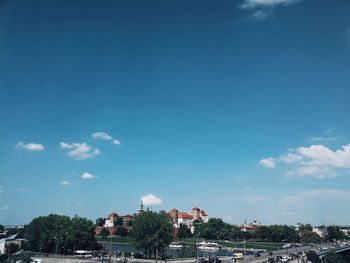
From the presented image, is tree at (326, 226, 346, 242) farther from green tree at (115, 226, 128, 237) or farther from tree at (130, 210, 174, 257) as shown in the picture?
tree at (130, 210, 174, 257)

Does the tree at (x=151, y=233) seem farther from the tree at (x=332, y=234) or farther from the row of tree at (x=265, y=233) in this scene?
→ the tree at (x=332, y=234)

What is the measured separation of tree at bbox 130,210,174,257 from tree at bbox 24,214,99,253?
60.9ft

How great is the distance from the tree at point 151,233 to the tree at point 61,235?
18.5 metres

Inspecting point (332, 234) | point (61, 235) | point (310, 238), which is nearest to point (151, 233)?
point (61, 235)

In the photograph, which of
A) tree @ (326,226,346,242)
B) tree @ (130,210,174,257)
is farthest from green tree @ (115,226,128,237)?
tree @ (326,226,346,242)

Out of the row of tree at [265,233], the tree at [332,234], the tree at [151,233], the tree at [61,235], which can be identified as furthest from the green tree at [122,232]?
the tree at [332,234]

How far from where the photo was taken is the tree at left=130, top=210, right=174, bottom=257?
6075 cm

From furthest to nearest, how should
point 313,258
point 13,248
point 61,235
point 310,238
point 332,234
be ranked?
1. point 332,234
2. point 310,238
3. point 13,248
4. point 61,235
5. point 313,258

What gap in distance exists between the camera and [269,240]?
437 feet

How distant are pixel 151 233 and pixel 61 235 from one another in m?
25.8

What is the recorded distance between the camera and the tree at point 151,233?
60.8 metres

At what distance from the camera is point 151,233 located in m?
61.9

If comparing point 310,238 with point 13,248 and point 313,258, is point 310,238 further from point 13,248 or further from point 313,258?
point 13,248

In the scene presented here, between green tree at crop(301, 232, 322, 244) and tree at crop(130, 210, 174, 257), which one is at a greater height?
tree at crop(130, 210, 174, 257)
